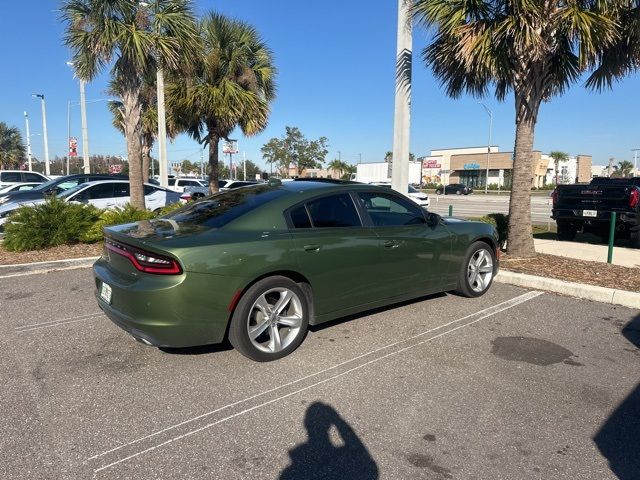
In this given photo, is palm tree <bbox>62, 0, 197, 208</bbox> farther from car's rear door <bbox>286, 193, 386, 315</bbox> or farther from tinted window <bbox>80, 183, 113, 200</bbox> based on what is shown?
car's rear door <bbox>286, 193, 386, 315</bbox>

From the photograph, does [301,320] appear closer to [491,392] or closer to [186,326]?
[186,326]

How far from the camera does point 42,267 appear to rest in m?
7.63

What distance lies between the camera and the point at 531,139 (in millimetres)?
7941

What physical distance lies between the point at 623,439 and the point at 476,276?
3.17m

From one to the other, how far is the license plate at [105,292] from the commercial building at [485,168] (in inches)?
2420

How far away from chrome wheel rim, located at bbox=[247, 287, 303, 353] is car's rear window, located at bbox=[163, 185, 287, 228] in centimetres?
76

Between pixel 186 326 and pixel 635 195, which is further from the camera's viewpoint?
pixel 635 195

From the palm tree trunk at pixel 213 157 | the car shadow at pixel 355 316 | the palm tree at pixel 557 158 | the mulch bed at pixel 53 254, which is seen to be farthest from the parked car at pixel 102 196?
the palm tree at pixel 557 158

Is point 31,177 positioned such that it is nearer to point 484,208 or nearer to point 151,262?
point 151,262

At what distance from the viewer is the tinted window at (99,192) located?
11953mm

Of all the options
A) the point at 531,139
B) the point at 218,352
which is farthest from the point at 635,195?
the point at 218,352

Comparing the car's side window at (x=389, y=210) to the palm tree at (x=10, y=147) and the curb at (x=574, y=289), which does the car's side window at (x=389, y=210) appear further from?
the palm tree at (x=10, y=147)

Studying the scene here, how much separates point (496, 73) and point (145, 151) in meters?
24.7

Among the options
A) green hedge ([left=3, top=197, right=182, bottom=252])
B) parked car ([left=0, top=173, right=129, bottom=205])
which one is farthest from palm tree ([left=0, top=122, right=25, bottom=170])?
green hedge ([left=3, top=197, right=182, bottom=252])
